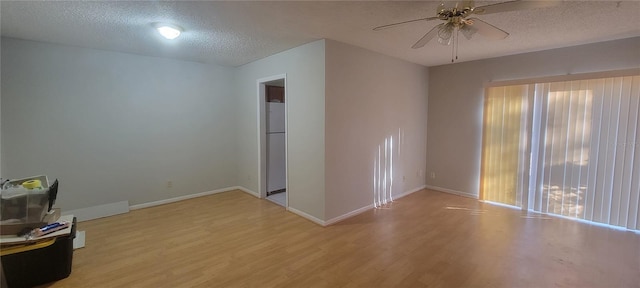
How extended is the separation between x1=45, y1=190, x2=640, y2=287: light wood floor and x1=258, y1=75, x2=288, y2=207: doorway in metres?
0.91

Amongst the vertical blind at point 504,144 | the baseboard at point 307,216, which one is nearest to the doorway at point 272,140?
the baseboard at point 307,216

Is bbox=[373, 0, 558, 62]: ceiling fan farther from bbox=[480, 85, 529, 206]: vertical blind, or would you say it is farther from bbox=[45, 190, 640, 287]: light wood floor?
bbox=[480, 85, 529, 206]: vertical blind

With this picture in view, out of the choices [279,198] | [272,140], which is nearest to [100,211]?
[279,198]

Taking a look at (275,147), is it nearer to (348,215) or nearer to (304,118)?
(304,118)

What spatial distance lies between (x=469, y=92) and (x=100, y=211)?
6060 millimetres

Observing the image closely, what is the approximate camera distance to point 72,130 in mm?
3553

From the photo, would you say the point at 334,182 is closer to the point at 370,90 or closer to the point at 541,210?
the point at 370,90

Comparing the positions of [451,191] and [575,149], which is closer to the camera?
[575,149]

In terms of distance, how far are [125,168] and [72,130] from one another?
81 cm

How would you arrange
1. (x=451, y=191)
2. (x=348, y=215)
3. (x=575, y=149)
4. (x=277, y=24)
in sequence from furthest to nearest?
(x=451, y=191), (x=348, y=215), (x=575, y=149), (x=277, y=24)

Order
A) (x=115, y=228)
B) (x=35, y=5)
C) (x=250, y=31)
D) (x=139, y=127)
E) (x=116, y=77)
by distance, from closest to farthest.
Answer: (x=35, y=5) → (x=250, y=31) → (x=115, y=228) → (x=116, y=77) → (x=139, y=127)

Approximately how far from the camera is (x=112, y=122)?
3834 millimetres

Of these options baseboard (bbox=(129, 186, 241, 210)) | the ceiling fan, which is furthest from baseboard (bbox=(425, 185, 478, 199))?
baseboard (bbox=(129, 186, 241, 210))

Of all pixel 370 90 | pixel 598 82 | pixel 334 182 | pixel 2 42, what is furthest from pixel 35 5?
pixel 598 82
